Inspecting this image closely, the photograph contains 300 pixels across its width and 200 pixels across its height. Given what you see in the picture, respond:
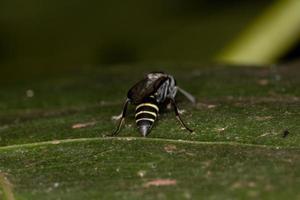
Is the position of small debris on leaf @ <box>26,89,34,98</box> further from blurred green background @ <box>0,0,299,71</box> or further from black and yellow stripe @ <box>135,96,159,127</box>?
black and yellow stripe @ <box>135,96,159,127</box>

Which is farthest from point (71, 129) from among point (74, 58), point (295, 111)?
point (74, 58)

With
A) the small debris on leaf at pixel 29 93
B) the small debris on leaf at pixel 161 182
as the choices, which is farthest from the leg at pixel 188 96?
the small debris on leaf at pixel 161 182

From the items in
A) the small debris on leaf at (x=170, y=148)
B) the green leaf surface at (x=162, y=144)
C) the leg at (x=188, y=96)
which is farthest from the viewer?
the leg at (x=188, y=96)

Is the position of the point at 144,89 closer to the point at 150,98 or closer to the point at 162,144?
the point at 150,98

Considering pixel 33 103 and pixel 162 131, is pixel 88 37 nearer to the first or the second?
pixel 33 103

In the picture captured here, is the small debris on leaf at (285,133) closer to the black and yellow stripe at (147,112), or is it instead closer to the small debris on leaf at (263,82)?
the black and yellow stripe at (147,112)

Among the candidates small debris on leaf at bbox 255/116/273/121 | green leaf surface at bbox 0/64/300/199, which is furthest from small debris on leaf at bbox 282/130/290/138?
small debris on leaf at bbox 255/116/273/121
